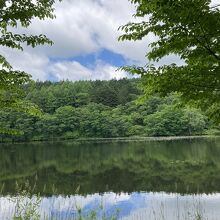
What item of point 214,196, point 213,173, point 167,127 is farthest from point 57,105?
point 214,196

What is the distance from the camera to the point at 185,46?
33.3 ft

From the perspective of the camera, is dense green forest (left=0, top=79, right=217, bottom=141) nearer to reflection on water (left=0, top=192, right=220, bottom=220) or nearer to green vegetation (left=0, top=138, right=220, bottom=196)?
green vegetation (left=0, top=138, right=220, bottom=196)

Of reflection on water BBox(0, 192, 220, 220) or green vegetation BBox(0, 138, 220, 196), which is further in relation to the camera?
green vegetation BBox(0, 138, 220, 196)

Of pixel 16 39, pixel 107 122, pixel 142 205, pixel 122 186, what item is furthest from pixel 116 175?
pixel 107 122

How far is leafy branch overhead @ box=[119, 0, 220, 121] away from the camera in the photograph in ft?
30.6

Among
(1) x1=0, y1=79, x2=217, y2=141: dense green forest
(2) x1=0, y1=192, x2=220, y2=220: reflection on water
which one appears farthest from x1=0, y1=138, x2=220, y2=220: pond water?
(1) x1=0, y1=79, x2=217, y2=141: dense green forest

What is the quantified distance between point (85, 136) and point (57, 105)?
2707cm

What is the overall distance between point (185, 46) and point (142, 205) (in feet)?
39.9

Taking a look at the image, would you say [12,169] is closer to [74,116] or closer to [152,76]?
[152,76]

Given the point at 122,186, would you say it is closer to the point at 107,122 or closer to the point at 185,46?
the point at 185,46

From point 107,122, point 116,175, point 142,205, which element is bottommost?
point 142,205

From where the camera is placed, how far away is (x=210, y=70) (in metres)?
10.0

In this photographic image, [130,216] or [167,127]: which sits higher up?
[167,127]

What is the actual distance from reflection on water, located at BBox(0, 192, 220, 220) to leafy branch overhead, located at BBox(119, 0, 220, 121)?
798 centimetres
